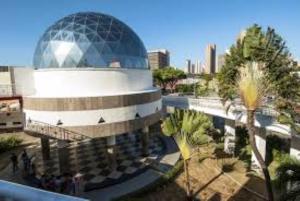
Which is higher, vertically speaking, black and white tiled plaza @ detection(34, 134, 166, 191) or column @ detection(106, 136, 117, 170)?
column @ detection(106, 136, 117, 170)

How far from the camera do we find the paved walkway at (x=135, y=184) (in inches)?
750

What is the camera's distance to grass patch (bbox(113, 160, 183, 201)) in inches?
719

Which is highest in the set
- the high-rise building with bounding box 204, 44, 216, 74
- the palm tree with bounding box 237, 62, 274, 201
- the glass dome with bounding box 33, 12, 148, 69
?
the high-rise building with bounding box 204, 44, 216, 74

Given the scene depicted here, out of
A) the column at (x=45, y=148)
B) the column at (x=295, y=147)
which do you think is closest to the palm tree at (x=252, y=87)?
the column at (x=295, y=147)

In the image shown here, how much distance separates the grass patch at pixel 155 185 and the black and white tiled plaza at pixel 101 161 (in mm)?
2620

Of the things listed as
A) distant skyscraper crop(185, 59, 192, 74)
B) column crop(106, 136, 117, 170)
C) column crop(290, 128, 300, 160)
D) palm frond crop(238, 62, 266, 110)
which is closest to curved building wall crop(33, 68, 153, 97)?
column crop(106, 136, 117, 170)

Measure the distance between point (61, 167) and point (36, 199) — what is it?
21.2 meters

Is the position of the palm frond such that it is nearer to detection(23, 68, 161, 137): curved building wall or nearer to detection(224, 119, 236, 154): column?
detection(23, 68, 161, 137): curved building wall

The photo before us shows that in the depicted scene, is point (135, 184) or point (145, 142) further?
point (145, 142)

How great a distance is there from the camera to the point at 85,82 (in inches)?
882

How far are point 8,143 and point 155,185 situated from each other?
20.4m

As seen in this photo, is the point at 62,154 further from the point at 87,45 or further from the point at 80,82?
the point at 87,45

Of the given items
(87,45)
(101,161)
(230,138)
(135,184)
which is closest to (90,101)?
(87,45)

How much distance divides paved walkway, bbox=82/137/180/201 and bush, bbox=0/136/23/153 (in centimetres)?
1576
